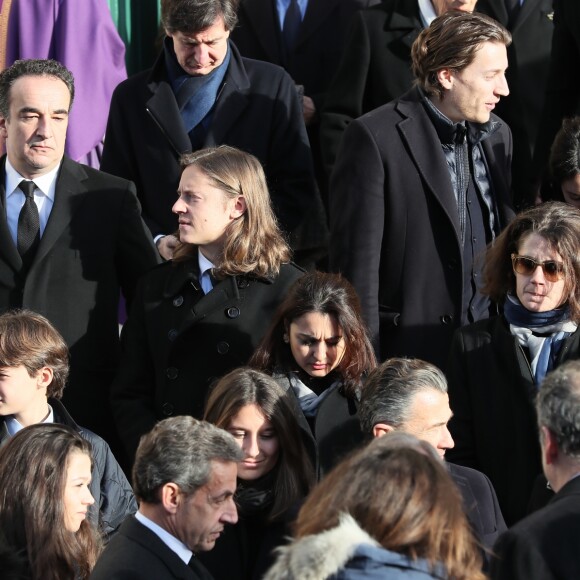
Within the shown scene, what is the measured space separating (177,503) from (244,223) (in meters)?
1.86

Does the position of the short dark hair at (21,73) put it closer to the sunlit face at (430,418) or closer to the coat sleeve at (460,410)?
the coat sleeve at (460,410)

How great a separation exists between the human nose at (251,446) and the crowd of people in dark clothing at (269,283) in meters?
0.01

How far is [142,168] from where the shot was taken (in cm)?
663

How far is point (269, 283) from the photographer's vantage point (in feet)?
18.9

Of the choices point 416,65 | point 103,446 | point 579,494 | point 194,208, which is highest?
point 416,65

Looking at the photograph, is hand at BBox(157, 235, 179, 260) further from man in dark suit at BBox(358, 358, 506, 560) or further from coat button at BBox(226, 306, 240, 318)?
man in dark suit at BBox(358, 358, 506, 560)

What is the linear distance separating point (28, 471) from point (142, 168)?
2438mm

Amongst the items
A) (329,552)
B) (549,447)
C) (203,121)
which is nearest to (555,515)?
(549,447)

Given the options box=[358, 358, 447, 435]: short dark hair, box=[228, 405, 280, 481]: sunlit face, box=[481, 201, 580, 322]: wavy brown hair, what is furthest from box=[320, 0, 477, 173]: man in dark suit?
box=[228, 405, 280, 481]: sunlit face

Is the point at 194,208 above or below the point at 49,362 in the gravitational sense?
above

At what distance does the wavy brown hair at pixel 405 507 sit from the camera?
3096 millimetres

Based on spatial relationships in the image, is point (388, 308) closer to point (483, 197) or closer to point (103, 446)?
point (483, 197)

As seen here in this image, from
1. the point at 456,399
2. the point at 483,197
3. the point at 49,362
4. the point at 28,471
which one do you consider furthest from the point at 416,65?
the point at 28,471

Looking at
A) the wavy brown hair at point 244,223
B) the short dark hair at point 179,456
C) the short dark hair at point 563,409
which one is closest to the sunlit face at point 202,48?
the wavy brown hair at point 244,223
